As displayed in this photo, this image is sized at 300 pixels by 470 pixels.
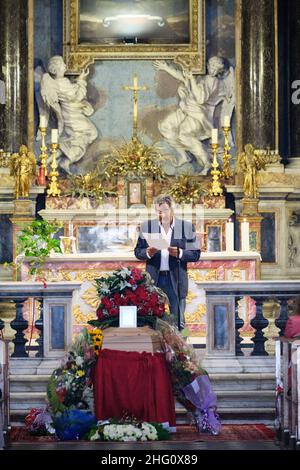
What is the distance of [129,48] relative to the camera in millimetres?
20562

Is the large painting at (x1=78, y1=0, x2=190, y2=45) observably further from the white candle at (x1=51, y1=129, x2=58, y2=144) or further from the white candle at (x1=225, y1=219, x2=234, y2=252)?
the white candle at (x1=225, y1=219, x2=234, y2=252)

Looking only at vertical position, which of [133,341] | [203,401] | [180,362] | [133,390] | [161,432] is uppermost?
[133,341]

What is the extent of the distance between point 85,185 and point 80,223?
0.62 metres

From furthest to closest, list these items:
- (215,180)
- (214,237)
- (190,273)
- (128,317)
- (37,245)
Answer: (215,180) → (214,237) → (190,273) → (37,245) → (128,317)

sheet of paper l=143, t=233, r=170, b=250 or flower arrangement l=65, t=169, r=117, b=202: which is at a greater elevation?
flower arrangement l=65, t=169, r=117, b=202

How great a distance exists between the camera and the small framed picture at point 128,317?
1205 cm

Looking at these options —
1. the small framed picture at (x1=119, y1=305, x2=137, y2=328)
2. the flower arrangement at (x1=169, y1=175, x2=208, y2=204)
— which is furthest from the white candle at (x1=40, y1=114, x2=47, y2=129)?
the small framed picture at (x1=119, y1=305, x2=137, y2=328)

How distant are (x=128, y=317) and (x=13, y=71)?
29.5ft

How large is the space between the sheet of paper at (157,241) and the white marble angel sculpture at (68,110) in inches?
267

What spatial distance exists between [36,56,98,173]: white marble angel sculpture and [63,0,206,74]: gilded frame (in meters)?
0.19

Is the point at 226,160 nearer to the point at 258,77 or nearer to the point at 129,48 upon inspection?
the point at 258,77

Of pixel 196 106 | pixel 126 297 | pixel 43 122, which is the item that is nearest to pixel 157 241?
pixel 126 297

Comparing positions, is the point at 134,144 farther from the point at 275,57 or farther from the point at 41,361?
the point at 41,361

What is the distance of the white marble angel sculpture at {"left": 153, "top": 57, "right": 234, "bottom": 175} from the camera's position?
2050 cm
